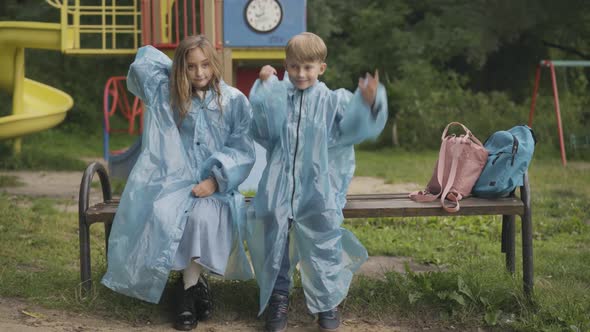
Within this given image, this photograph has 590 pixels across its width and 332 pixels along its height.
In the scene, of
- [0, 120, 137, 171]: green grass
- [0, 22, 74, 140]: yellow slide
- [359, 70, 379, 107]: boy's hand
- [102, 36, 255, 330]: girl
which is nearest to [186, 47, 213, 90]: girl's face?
[102, 36, 255, 330]: girl

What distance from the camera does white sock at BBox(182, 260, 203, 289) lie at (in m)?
3.44

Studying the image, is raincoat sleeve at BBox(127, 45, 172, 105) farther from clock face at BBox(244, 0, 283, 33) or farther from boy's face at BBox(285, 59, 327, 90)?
clock face at BBox(244, 0, 283, 33)

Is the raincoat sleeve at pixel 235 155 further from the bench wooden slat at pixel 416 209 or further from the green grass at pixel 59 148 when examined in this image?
the green grass at pixel 59 148

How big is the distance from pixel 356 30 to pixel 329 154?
42.5 feet

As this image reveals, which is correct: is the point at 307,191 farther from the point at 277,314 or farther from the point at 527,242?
the point at 527,242

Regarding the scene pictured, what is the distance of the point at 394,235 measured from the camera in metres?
5.42

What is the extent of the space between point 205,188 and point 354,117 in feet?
2.34

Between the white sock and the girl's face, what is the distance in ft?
2.67

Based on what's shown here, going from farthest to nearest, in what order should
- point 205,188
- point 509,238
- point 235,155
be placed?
point 509,238 → point 235,155 → point 205,188

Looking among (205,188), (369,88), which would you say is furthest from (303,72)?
(205,188)

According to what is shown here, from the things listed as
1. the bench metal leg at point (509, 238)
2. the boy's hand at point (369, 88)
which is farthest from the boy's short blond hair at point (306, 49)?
the bench metal leg at point (509, 238)

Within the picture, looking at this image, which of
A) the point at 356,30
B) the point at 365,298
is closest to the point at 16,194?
Result: the point at 365,298

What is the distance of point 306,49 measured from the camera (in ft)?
11.1

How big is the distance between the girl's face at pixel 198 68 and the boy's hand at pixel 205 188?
0.46m
